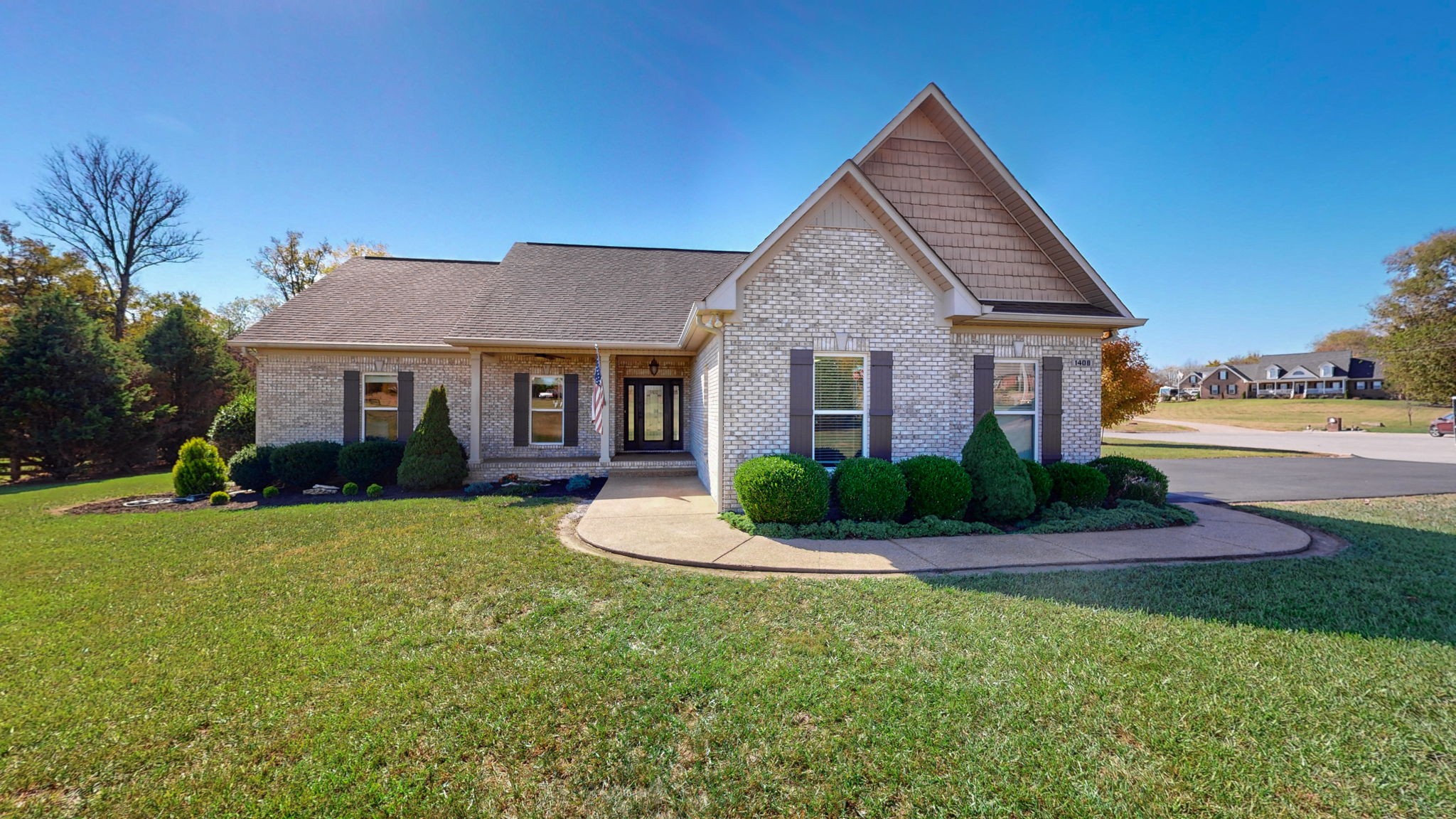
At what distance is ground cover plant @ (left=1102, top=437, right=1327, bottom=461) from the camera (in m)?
19.3

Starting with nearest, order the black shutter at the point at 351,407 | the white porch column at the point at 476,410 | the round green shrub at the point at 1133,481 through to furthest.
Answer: the round green shrub at the point at 1133,481, the white porch column at the point at 476,410, the black shutter at the point at 351,407

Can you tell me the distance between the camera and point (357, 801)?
2.37 metres

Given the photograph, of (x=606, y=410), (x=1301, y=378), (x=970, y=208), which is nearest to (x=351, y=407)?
(x=606, y=410)

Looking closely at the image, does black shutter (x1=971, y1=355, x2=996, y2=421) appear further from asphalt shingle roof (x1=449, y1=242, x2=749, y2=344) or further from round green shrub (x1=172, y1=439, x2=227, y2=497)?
round green shrub (x1=172, y1=439, x2=227, y2=497)

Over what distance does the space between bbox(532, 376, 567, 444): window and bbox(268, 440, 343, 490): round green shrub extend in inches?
165

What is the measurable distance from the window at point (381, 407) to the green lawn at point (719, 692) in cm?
704

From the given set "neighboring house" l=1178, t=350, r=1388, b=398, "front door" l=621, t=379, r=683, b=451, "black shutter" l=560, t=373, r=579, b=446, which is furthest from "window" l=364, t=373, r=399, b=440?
"neighboring house" l=1178, t=350, r=1388, b=398

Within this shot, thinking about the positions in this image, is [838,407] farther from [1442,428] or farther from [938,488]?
[1442,428]

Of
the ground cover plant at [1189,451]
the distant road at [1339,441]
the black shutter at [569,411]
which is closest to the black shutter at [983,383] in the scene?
the black shutter at [569,411]

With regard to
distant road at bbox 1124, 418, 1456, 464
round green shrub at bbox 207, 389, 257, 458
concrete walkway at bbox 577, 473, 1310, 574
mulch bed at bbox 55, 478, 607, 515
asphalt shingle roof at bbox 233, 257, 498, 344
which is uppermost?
asphalt shingle roof at bbox 233, 257, 498, 344

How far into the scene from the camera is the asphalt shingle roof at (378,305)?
485 inches

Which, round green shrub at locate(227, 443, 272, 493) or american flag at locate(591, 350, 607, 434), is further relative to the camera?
american flag at locate(591, 350, 607, 434)

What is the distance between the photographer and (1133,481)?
8766 millimetres

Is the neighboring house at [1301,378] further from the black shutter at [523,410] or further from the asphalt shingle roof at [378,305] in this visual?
the asphalt shingle roof at [378,305]
